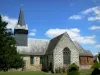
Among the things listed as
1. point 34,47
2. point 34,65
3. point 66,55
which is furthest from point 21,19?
point 66,55

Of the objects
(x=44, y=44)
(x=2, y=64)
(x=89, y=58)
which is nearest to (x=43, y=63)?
(x=44, y=44)

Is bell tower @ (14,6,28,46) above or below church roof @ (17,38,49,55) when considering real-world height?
above

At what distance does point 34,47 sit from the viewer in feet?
155

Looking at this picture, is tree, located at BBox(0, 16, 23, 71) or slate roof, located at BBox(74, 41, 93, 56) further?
slate roof, located at BBox(74, 41, 93, 56)

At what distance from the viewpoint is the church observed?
4181 centimetres

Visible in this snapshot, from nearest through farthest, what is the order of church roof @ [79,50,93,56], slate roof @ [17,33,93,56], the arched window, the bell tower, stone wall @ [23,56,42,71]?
the arched window, stone wall @ [23,56,42,71], slate roof @ [17,33,93,56], the bell tower, church roof @ [79,50,93,56]

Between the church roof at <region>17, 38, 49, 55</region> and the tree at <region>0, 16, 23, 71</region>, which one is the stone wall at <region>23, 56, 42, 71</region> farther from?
the tree at <region>0, 16, 23, 71</region>

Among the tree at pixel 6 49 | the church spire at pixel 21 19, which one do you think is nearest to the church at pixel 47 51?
the church spire at pixel 21 19

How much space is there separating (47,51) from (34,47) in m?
3.49

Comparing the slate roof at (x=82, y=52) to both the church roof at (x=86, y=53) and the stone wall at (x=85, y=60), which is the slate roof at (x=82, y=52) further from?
the stone wall at (x=85, y=60)

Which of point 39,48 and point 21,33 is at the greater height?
point 21,33

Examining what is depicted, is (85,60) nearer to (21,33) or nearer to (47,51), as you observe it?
(47,51)

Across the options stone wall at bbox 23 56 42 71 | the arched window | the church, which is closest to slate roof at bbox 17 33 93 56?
the church

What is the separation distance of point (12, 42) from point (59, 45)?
13081 millimetres
